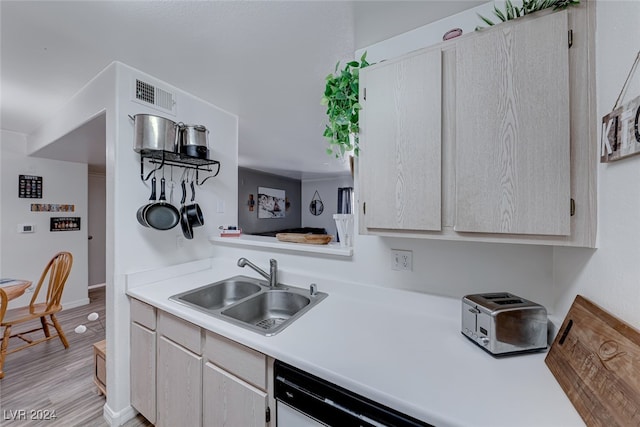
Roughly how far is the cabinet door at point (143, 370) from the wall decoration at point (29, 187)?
318 centimetres

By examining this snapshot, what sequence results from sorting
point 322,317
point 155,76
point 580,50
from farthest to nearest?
point 155,76
point 322,317
point 580,50

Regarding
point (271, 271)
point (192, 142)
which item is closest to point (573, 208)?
point (271, 271)

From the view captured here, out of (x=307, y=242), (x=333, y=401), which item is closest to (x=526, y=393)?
(x=333, y=401)

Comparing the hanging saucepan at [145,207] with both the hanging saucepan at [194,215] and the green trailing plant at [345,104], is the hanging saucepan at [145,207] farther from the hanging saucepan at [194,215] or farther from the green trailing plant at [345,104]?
the green trailing plant at [345,104]

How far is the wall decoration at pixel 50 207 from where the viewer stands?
3.32m

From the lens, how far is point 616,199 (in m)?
0.68

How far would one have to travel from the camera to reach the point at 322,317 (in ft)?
3.99

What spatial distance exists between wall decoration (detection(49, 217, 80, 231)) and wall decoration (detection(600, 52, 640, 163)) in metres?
5.35

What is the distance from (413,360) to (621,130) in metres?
0.89

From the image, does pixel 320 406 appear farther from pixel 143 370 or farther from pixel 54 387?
pixel 54 387

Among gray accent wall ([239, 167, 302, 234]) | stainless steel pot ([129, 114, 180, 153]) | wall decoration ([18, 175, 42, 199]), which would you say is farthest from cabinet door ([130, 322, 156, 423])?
gray accent wall ([239, 167, 302, 234])

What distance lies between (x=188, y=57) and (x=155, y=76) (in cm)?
40

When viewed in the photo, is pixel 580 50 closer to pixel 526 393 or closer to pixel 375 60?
pixel 375 60

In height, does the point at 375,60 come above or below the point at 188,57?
below
